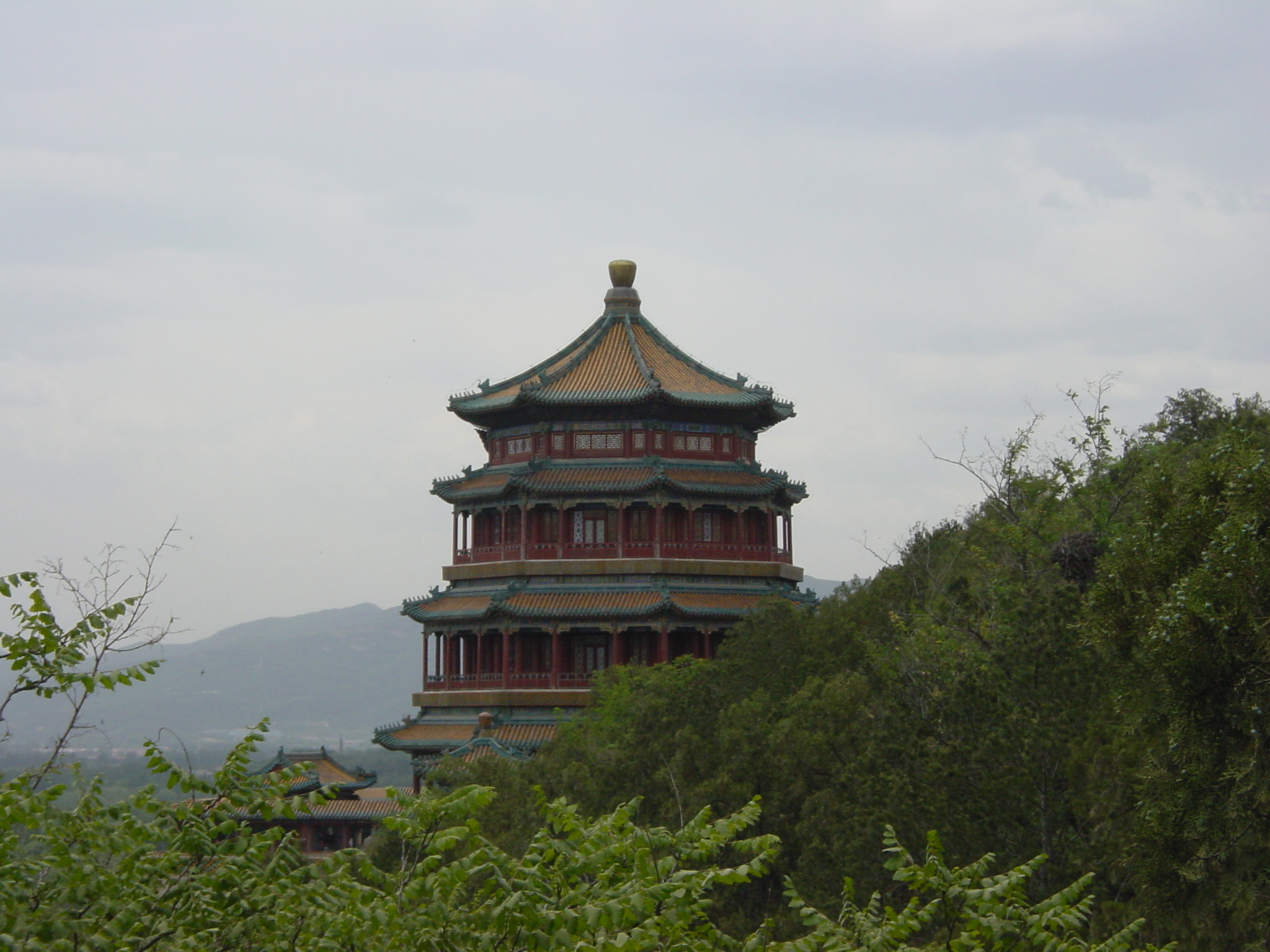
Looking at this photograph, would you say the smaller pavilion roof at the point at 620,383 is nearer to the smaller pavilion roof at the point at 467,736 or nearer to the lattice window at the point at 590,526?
the lattice window at the point at 590,526

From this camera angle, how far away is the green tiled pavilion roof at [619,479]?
49281mm

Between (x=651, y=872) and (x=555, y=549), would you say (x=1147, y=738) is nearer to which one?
(x=651, y=872)

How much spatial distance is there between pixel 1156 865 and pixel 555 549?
32.5 meters

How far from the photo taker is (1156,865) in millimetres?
18516

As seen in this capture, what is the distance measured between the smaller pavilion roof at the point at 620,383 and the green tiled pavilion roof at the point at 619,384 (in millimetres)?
28

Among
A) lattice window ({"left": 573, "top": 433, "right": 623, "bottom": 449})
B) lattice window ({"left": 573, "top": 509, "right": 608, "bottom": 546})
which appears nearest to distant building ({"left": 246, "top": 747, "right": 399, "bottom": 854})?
lattice window ({"left": 573, "top": 509, "right": 608, "bottom": 546})

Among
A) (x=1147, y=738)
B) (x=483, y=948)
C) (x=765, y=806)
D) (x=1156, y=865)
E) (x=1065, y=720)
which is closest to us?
(x=483, y=948)

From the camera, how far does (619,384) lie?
166 ft

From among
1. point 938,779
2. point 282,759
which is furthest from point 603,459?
point 938,779

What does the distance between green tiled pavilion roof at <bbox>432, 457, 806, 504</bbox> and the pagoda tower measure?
6 centimetres

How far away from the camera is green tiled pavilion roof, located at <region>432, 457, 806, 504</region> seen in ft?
162

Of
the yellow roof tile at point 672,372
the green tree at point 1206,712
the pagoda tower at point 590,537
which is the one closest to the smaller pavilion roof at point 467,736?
the pagoda tower at point 590,537

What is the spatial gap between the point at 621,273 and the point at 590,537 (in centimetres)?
938

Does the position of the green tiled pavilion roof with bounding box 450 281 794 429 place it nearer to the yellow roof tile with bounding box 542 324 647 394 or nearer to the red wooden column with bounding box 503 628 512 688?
the yellow roof tile with bounding box 542 324 647 394
